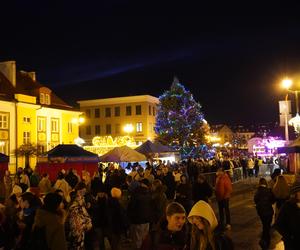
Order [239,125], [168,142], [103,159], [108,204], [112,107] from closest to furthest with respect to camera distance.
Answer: [108,204] < [103,159] < [168,142] < [112,107] < [239,125]

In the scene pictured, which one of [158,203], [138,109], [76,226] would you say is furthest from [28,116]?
[76,226]

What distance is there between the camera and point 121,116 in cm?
7150

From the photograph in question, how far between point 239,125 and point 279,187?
17697cm

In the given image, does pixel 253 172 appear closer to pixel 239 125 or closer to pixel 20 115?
pixel 20 115

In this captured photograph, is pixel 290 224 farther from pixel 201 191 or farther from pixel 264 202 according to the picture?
pixel 201 191

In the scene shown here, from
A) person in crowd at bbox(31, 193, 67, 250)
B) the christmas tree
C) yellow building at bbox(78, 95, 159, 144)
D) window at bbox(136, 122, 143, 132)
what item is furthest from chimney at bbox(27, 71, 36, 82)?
person in crowd at bbox(31, 193, 67, 250)

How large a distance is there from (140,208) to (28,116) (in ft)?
113

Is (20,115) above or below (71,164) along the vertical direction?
above

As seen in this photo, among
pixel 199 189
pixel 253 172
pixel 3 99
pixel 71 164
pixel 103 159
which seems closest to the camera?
pixel 199 189

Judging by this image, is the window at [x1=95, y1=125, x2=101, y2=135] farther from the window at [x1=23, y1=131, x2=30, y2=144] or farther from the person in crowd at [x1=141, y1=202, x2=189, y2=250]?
the person in crowd at [x1=141, y1=202, x2=189, y2=250]

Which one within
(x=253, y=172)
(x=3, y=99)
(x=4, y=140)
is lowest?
(x=253, y=172)

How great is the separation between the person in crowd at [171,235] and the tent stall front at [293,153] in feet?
50.4

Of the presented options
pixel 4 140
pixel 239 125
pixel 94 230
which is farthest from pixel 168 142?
pixel 239 125

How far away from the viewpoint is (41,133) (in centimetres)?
4447
